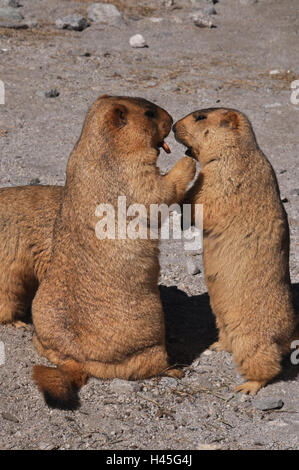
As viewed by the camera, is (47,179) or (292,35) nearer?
(47,179)

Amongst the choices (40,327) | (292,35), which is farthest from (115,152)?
(292,35)

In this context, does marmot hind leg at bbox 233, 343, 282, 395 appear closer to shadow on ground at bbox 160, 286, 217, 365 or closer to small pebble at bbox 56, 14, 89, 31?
shadow on ground at bbox 160, 286, 217, 365

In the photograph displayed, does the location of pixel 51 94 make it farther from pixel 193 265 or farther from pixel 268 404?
pixel 268 404

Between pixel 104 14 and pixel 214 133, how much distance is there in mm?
8597

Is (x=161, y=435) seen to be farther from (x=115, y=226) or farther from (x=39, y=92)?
(x=39, y=92)

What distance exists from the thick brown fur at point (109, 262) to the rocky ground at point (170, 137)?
0.90 ft

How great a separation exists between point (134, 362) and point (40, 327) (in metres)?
0.83

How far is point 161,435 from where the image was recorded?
16.7ft

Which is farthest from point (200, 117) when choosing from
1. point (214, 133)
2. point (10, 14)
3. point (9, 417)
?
point (10, 14)

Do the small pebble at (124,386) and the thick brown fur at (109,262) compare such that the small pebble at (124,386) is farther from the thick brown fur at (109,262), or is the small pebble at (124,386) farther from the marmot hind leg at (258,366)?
the marmot hind leg at (258,366)

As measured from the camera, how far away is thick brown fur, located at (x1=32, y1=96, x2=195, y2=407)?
17.6 ft

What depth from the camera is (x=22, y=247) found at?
611 centimetres
